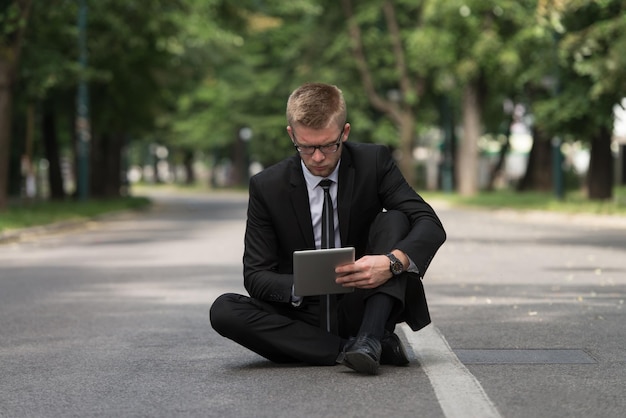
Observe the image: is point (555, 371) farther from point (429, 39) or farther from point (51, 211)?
point (429, 39)

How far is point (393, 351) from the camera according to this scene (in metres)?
6.89

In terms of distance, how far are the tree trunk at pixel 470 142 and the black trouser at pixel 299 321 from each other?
37.5 m

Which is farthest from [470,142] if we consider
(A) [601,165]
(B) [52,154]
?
(B) [52,154]

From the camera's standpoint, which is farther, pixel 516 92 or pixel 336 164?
pixel 516 92

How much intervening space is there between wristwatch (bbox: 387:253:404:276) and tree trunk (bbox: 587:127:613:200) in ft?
92.5

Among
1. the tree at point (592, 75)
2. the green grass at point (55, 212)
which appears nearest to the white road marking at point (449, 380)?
the green grass at point (55, 212)

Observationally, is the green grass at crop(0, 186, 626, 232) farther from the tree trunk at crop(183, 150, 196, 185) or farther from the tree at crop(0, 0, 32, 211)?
the tree trunk at crop(183, 150, 196, 185)

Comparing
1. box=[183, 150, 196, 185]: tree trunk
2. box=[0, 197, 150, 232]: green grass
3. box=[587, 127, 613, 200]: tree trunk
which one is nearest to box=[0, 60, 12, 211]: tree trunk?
box=[0, 197, 150, 232]: green grass

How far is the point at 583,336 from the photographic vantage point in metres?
8.41

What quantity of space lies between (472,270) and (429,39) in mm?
29257

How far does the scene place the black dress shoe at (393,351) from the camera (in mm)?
6855

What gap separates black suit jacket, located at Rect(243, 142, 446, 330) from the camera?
698cm

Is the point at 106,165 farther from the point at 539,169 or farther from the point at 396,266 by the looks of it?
the point at 396,266

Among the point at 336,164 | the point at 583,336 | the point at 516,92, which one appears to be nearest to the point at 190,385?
the point at 336,164
